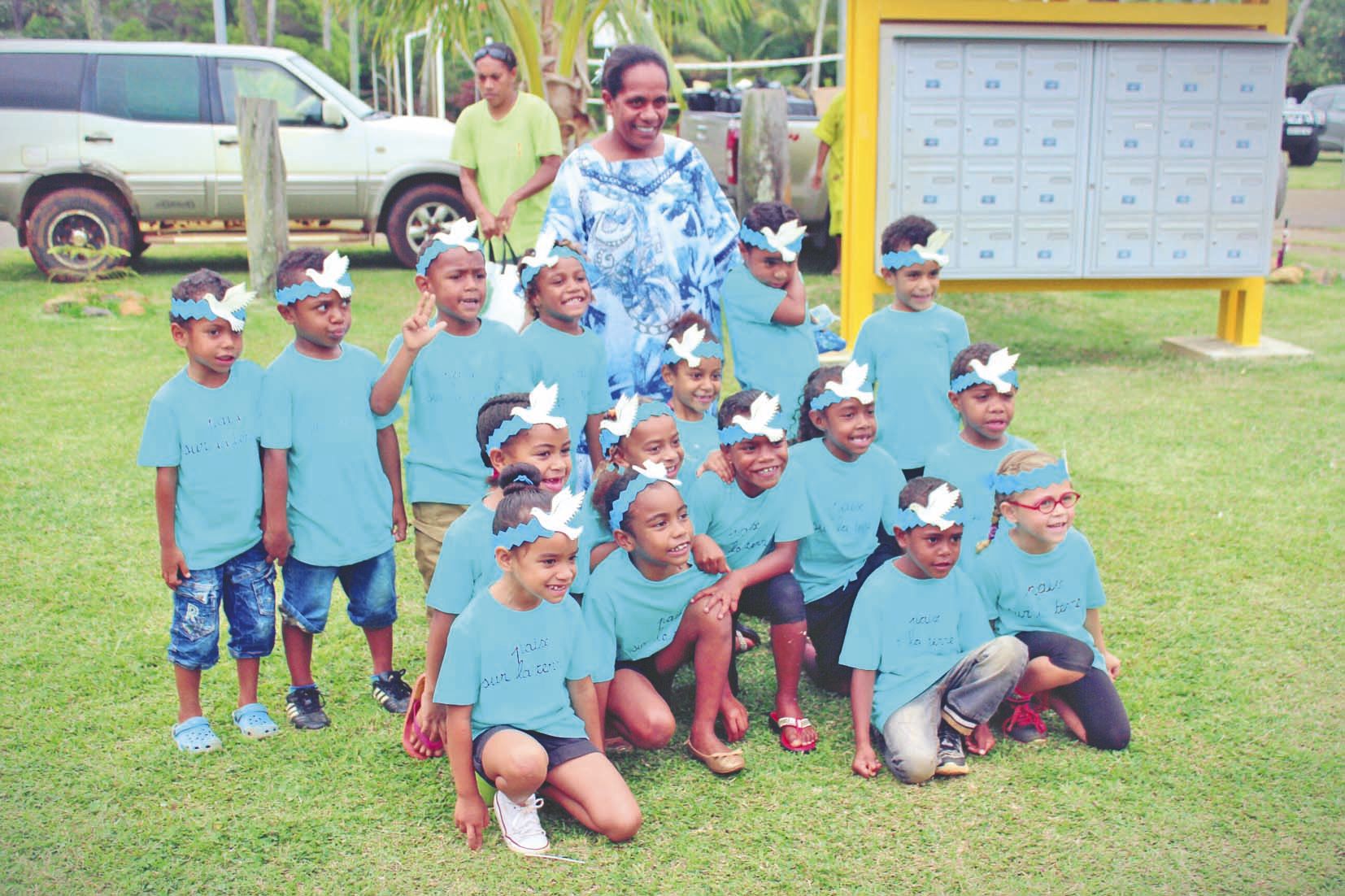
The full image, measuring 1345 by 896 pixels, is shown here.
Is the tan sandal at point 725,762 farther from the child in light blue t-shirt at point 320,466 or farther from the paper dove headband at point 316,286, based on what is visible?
the paper dove headband at point 316,286

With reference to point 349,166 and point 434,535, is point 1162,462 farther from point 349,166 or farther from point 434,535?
point 349,166

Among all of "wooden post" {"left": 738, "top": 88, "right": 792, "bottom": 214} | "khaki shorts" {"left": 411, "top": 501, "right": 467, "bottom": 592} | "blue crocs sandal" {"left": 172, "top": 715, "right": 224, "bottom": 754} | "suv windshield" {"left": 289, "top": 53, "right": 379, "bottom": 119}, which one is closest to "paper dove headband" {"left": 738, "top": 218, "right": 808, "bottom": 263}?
"khaki shorts" {"left": 411, "top": 501, "right": 467, "bottom": 592}

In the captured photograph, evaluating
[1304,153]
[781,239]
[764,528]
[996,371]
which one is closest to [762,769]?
[764,528]

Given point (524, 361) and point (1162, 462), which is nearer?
point (524, 361)

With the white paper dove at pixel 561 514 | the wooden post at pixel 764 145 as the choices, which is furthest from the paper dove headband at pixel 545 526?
the wooden post at pixel 764 145

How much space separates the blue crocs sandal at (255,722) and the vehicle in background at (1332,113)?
30313mm

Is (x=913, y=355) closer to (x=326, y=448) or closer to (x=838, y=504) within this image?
(x=838, y=504)

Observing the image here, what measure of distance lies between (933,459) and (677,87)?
19.9ft

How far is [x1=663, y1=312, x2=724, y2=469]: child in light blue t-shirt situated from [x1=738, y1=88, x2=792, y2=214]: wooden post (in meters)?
6.27

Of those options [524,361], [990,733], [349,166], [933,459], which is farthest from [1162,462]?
[349,166]

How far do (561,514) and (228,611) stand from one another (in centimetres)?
131

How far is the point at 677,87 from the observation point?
376 inches

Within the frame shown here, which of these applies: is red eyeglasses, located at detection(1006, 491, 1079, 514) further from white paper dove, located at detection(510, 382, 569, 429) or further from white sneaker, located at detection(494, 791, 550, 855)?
white sneaker, located at detection(494, 791, 550, 855)

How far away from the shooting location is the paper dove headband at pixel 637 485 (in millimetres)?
3500
